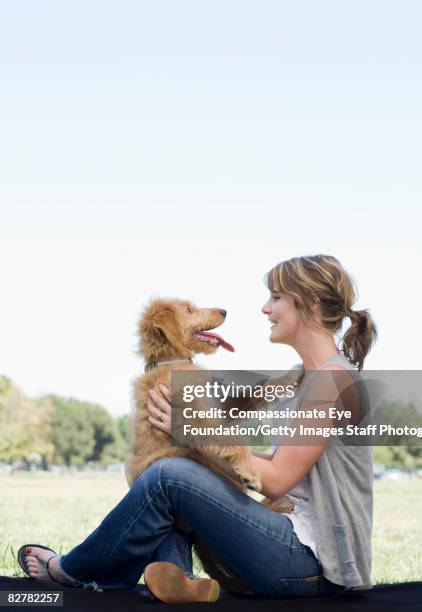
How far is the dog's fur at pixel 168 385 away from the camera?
3.50 m

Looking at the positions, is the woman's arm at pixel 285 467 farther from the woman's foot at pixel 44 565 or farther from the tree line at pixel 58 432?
the tree line at pixel 58 432

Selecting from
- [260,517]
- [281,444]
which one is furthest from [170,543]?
[281,444]

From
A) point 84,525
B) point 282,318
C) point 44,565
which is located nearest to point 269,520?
point 282,318

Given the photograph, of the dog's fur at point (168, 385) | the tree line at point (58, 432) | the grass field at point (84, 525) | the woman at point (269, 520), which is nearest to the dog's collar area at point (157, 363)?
the dog's fur at point (168, 385)

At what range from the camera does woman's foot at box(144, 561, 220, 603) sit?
3279mm

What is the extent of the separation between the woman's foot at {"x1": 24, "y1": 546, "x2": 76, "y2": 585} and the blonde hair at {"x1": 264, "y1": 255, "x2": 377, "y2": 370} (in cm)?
162

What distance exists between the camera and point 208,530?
3.37 m

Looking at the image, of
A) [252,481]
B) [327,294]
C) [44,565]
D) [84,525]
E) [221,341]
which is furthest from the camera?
[84,525]

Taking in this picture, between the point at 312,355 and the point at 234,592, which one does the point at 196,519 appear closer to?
the point at 234,592

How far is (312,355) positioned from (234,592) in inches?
44.2

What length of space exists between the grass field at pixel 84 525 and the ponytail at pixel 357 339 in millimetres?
1224

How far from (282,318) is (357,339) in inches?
14.3

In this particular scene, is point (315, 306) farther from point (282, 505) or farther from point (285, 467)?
point (282, 505)

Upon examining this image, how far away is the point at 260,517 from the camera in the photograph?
3.36 meters
